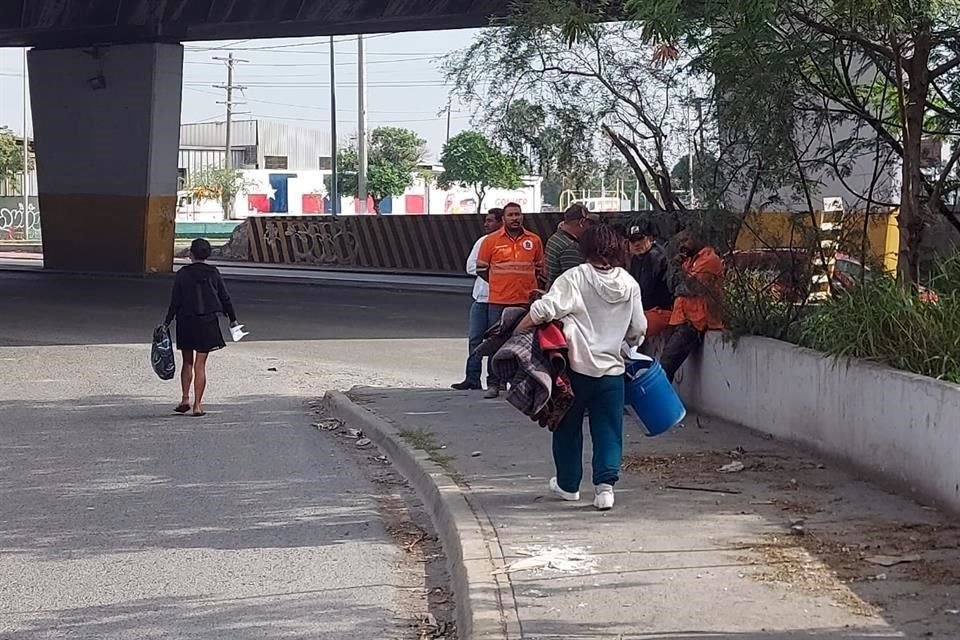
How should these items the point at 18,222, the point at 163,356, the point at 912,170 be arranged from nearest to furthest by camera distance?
the point at 912,170 → the point at 163,356 → the point at 18,222

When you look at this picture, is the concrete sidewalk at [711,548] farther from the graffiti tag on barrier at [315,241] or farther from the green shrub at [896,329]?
the graffiti tag on barrier at [315,241]

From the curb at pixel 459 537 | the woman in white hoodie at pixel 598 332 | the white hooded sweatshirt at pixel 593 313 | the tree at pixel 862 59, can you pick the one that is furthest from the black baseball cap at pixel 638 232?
the white hooded sweatshirt at pixel 593 313

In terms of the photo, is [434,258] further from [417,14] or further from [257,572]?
[257,572]

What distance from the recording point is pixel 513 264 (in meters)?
12.5

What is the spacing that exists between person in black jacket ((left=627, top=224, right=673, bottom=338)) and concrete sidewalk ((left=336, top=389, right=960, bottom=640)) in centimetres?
150

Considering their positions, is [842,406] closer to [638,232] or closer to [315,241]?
[638,232]

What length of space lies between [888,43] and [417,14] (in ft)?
67.0

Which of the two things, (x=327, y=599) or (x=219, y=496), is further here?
(x=219, y=496)

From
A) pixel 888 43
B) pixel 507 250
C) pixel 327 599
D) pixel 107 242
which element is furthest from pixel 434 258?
pixel 327 599

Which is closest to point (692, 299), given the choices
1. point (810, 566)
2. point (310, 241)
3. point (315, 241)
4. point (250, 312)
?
point (810, 566)

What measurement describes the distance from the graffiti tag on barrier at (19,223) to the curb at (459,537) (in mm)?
64076

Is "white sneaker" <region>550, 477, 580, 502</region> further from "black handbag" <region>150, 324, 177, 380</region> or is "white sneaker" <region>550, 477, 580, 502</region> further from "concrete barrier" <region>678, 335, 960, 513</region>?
"black handbag" <region>150, 324, 177, 380</region>

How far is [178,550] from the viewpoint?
7852 mm

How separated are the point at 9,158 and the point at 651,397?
89.0 metres
